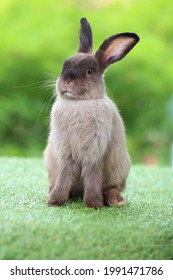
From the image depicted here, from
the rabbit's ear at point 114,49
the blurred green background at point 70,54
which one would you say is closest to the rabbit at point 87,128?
the rabbit's ear at point 114,49

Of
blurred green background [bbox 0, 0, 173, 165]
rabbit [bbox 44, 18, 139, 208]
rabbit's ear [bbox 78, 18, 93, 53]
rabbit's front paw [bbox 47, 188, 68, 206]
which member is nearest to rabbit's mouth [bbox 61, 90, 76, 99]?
rabbit [bbox 44, 18, 139, 208]

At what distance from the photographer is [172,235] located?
1.74 metres

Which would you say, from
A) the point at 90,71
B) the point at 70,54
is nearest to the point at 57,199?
the point at 90,71

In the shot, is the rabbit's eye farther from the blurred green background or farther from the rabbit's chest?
the blurred green background

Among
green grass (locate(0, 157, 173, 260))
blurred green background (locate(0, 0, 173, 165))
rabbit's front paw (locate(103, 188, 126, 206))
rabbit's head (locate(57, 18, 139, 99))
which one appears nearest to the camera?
green grass (locate(0, 157, 173, 260))

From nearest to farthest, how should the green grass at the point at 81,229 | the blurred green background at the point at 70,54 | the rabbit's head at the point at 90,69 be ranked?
the green grass at the point at 81,229
the rabbit's head at the point at 90,69
the blurred green background at the point at 70,54

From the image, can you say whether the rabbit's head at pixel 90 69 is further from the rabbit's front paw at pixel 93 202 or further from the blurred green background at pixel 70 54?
the blurred green background at pixel 70 54

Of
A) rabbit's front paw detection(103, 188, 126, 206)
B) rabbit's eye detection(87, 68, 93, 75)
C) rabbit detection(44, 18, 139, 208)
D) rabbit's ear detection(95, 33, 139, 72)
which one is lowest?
rabbit's front paw detection(103, 188, 126, 206)

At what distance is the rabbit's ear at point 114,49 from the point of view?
7.04 feet

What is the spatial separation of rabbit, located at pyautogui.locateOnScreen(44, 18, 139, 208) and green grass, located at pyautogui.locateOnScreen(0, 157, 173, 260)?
0.08 meters

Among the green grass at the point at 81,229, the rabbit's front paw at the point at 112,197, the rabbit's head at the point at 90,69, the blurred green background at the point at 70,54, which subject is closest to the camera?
the green grass at the point at 81,229

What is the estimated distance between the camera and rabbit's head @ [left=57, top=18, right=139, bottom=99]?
81.5 inches

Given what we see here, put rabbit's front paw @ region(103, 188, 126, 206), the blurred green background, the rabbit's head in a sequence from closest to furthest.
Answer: the rabbit's head, rabbit's front paw @ region(103, 188, 126, 206), the blurred green background
